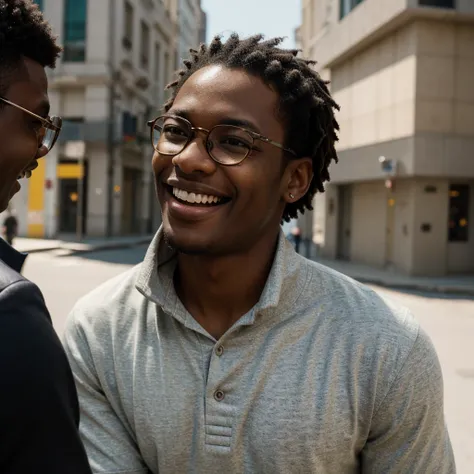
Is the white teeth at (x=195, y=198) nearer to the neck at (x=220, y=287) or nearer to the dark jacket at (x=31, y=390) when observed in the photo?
the neck at (x=220, y=287)

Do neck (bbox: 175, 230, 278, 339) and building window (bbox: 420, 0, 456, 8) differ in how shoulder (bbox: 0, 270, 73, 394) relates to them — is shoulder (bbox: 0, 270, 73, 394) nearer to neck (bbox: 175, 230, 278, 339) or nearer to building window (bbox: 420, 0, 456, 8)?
neck (bbox: 175, 230, 278, 339)

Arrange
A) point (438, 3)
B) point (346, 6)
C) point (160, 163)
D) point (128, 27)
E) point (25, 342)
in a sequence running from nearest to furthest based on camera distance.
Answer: point (25, 342), point (160, 163), point (438, 3), point (346, 6), point (128, 27)

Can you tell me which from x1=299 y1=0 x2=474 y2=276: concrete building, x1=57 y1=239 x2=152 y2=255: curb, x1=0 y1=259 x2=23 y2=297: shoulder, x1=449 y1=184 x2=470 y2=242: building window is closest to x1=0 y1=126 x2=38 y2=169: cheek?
x1=0 y1=259 x2=23 y2=297: shoulder

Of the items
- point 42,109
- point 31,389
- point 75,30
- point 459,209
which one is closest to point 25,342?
point 31,389

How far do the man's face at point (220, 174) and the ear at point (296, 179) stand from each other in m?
0.10

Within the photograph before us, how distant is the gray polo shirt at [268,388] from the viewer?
5.81ft

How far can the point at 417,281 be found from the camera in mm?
16562

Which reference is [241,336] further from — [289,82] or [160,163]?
[289,82]

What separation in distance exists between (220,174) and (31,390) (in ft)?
3.34

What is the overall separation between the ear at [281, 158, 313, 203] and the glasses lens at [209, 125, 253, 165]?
10.2 inches

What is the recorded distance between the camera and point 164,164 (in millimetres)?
2041

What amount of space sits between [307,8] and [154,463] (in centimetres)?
3177

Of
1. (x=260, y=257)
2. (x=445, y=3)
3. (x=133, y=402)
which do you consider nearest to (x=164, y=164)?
(x=260, y=257)

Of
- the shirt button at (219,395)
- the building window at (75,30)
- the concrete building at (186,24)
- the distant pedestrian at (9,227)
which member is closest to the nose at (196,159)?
the shirt button at (219,395)
